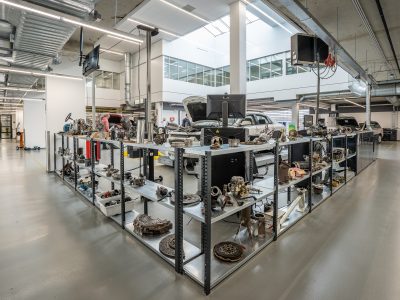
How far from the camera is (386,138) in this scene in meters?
19.4

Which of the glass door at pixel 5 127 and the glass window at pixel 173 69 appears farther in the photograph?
the glass door at pixel 5 127

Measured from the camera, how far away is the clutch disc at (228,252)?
2.06 meters

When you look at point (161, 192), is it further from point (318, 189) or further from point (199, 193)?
point (318, 189)

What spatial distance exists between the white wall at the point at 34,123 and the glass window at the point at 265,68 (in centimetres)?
1294

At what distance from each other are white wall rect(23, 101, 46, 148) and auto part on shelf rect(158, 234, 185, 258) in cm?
1311

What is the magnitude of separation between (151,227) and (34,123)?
44.2ft

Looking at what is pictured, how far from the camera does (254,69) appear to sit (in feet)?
50.6

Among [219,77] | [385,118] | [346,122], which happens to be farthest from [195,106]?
[385,118]

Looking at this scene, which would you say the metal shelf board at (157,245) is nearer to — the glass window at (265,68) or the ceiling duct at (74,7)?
the ceiling duct at (74,7)

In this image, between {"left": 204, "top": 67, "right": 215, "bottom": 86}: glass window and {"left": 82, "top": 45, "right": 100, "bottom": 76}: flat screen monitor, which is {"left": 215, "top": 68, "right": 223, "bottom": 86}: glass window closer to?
{"left": 204, "top": 67, "right": 215, "bottom": 86}: glass window

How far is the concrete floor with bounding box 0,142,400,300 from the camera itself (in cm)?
172

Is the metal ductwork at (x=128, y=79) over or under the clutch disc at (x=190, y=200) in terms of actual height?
over

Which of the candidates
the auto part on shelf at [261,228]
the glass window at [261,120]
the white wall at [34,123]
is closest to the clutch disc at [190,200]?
the auto part on shelf at [261,228]

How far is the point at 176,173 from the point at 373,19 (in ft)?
20.5
